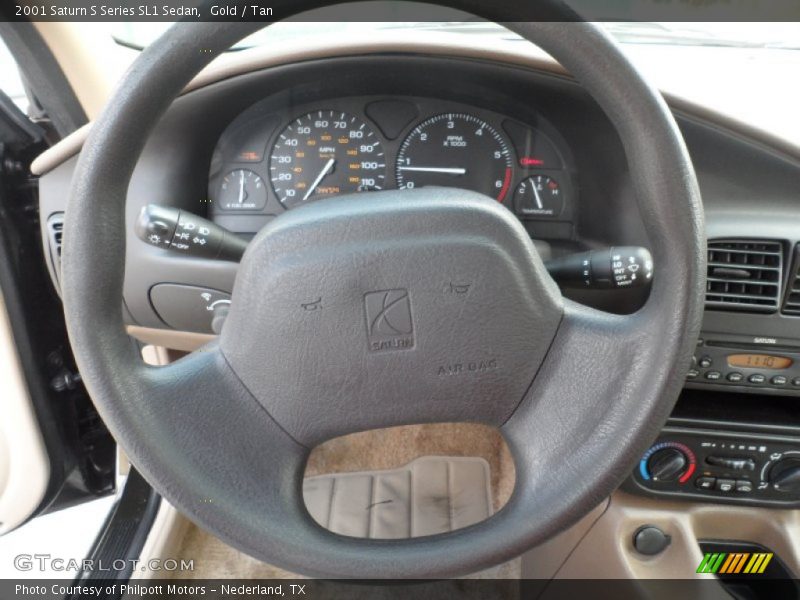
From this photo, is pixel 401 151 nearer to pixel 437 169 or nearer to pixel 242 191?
pixel 437 169

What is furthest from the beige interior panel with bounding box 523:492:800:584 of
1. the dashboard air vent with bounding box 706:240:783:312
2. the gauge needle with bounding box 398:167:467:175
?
the gauge needle with bounding box 398:167:467:175

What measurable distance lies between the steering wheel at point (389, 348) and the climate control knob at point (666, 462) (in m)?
0.44

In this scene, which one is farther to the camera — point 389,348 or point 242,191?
point 242,191

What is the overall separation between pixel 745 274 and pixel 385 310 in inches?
24.2

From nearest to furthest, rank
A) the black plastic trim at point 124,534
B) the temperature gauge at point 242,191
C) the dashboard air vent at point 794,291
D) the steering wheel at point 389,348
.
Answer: the steering wheel at point 389,348 < the dashboard air vent at point 794,291 < the temperature gauge at point 242,191 < the black plastic trim at point 124,534

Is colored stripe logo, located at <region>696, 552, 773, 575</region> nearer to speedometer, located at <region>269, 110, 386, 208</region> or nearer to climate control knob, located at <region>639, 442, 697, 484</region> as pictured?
climate control knob, located at <region>639, 442, 697, 484</region>

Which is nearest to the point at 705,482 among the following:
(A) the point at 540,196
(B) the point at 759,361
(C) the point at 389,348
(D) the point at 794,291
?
(B) the point at 759,361

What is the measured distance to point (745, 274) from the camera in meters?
1.03

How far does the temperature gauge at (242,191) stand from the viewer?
4.08 feet

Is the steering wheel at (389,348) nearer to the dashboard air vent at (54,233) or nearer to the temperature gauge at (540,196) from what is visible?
the temperature gauge at (540,196)

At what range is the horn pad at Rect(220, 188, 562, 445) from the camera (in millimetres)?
741

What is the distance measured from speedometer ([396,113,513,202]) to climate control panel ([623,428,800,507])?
52cm

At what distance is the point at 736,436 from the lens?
3.63ft

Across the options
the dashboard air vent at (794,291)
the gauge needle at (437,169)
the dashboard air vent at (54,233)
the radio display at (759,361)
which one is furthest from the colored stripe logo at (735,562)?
the dashboard air vent at (54,233)
